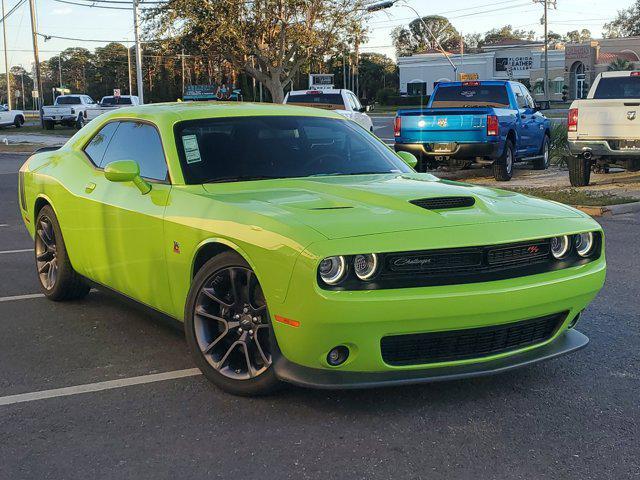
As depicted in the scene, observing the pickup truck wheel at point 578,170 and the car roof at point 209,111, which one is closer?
the car roof at point 209,111

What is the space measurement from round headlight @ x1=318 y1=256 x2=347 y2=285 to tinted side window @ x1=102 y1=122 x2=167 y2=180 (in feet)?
5.43

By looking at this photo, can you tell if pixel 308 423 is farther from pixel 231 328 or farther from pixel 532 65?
pixel 532 65

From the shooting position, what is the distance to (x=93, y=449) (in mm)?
3514

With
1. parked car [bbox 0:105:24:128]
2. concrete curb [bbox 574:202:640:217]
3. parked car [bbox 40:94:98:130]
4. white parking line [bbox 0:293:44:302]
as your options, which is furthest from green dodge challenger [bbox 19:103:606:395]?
parked car [bbox 0:105:24:128]

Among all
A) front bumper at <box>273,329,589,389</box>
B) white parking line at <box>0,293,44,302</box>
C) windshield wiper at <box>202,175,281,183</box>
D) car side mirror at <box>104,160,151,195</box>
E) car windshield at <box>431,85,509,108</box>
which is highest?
car windshield at <box>431,85,509,108</box>

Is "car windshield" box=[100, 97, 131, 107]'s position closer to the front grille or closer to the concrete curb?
the concrete curb

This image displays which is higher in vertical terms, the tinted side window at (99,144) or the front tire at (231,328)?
the tinted side window at (99,144)

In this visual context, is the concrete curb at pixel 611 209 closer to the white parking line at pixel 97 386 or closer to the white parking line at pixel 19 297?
the white parking line at pixel 19 297

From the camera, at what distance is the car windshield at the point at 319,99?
2239cm

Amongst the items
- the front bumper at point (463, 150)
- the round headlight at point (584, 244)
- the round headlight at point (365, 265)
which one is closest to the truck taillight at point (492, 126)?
the front bumper at point (463, 150)

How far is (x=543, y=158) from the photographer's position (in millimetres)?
17625

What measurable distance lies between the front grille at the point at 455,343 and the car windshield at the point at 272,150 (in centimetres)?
166

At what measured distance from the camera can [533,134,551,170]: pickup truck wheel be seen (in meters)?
17.5

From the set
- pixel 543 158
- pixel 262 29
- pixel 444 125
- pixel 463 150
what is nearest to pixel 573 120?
pixel 463 150
